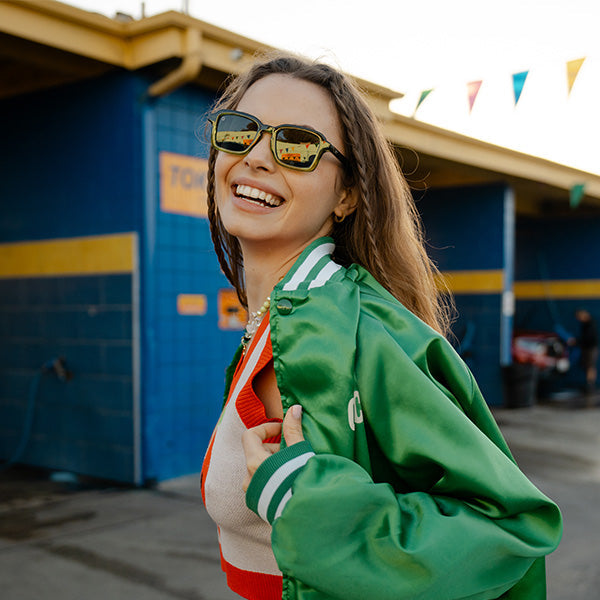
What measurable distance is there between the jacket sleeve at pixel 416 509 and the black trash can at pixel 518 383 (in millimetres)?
9850

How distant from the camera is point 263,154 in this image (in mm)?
1281

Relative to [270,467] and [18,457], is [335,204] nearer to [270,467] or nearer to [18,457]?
[270,467]

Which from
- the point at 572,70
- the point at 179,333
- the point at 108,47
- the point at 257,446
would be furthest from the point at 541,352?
the point at 257,446

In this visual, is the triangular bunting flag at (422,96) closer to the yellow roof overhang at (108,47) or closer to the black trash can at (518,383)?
the yellow roof overhang at (108,47)

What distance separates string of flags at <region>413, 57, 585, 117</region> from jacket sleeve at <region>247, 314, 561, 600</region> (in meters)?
4.78

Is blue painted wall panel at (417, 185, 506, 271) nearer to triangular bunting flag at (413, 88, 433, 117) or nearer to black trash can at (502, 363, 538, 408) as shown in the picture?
black trash can at (502, 363, 538, 408)

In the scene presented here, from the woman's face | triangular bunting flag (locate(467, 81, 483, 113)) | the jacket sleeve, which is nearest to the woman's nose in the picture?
the woman's face

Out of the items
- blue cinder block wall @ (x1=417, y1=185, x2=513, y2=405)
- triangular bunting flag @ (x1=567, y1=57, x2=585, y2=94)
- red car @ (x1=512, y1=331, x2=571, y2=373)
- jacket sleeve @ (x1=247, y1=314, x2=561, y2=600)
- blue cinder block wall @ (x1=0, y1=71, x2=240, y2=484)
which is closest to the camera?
jacket sleeve @ (x1=247, y1=314, x2=561, y2=600)

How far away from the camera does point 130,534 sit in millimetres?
4430

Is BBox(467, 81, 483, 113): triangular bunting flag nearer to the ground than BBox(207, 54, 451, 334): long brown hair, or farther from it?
farther from it

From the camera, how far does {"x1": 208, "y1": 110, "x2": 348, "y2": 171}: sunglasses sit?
1253 mm

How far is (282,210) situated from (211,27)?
14.8ft

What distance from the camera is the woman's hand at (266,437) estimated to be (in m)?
0.98

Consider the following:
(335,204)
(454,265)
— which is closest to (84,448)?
(335,204)
